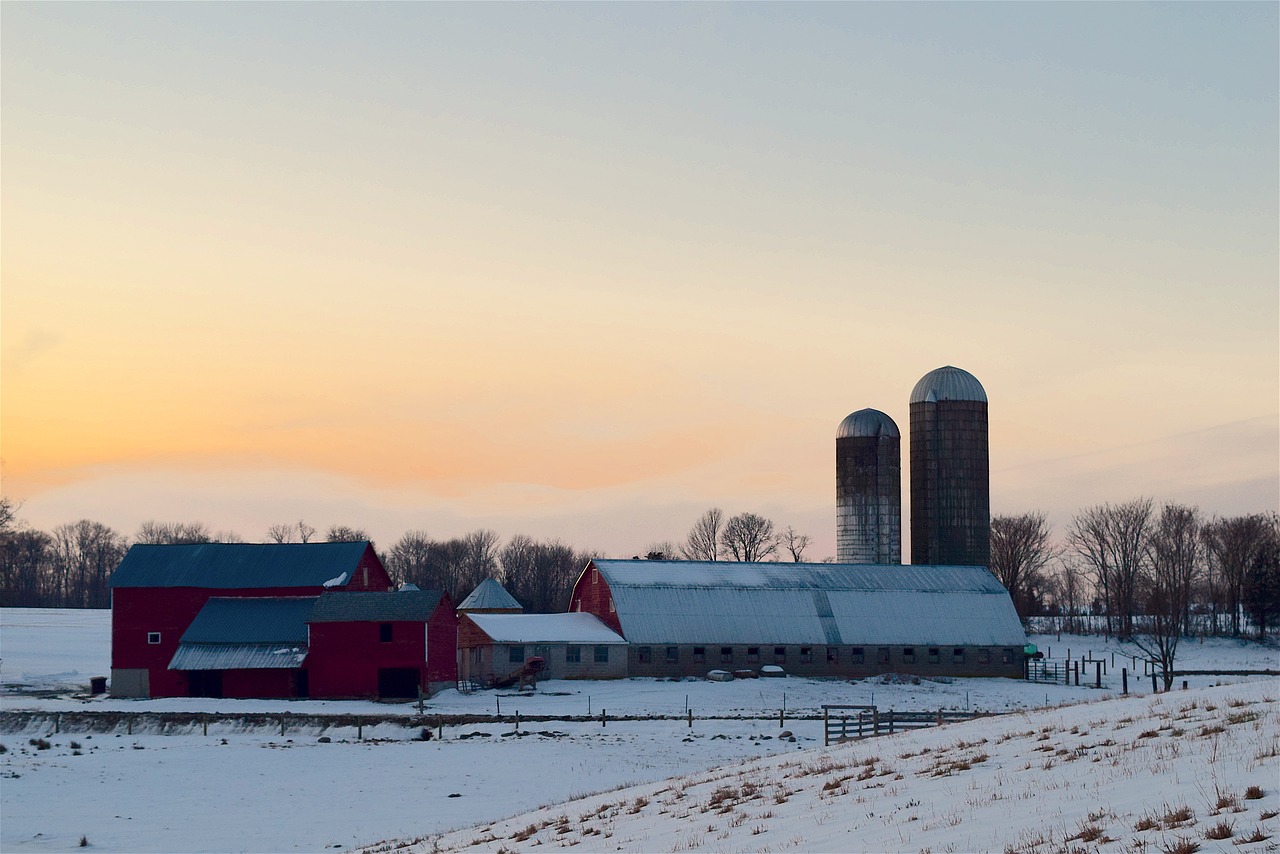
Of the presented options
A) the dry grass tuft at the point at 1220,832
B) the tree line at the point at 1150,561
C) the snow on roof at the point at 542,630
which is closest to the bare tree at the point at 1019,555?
the tree line at the point at 1150,561

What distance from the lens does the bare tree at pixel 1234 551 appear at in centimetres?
11369

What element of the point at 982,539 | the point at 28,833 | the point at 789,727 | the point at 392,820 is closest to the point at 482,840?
the point at 392,820

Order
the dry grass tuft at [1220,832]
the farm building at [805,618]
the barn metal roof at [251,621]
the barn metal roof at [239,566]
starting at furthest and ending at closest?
1. the farm building at [805,618]
2. the barn metal roof at [239,566]
3. the barn metal roof at [251,621]
4. the dry grass tuft at [1220,832]

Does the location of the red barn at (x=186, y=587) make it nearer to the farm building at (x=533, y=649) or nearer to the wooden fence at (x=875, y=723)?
the farm building at (x=533, y=649)

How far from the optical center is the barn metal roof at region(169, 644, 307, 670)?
6106 cm

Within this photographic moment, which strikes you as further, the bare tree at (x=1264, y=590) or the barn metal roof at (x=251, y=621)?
the bare tree at (x=1264, y=590)

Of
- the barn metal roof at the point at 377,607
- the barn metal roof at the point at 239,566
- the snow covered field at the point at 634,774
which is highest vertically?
the barn metal roof at the point at 239,566

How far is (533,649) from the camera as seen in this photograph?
66875 millimetres

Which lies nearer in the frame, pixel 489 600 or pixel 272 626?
pixel 272 626

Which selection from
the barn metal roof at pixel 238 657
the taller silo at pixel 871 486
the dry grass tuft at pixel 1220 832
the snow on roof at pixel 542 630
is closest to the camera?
the dry grass tuft at pixel 1220 832

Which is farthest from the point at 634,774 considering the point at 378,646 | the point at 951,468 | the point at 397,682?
the point at 951,468

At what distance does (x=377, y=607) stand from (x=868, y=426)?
119ft

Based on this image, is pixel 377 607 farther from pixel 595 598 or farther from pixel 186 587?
pixel 595 598

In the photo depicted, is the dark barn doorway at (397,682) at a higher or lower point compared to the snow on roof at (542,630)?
lower
